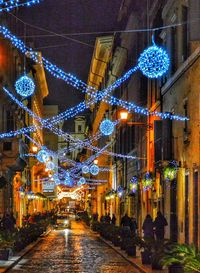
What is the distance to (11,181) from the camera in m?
50.5

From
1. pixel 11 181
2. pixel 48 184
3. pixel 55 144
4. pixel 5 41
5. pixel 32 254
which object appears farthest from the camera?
pixel 55 144

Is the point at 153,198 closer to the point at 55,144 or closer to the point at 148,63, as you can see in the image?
the point at 148,63

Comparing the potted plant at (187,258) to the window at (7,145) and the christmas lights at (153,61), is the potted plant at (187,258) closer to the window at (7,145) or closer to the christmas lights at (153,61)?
the christmas lights at (153,61)

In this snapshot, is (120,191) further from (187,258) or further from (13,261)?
(187,258)

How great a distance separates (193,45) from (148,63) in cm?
687

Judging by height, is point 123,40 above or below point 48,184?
above

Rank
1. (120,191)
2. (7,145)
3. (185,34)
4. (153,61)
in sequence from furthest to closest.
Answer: (120,191) < (7,145) < (185,34) < (153,61)

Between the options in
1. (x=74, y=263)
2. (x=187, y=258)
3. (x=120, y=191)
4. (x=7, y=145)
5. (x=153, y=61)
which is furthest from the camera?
(x=120, y=191)

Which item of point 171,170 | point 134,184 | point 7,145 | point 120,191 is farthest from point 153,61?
point 120,191

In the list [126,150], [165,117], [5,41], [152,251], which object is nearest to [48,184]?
[126,150]

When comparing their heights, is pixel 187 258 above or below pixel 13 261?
above

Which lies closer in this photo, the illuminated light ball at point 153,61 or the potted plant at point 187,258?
the potted plant at point 187,258

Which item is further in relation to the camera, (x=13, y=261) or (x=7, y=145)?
(x=7, y=145)

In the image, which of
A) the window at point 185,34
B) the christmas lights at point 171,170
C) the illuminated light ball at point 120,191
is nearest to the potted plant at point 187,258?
the christmas lights at point 171,170
